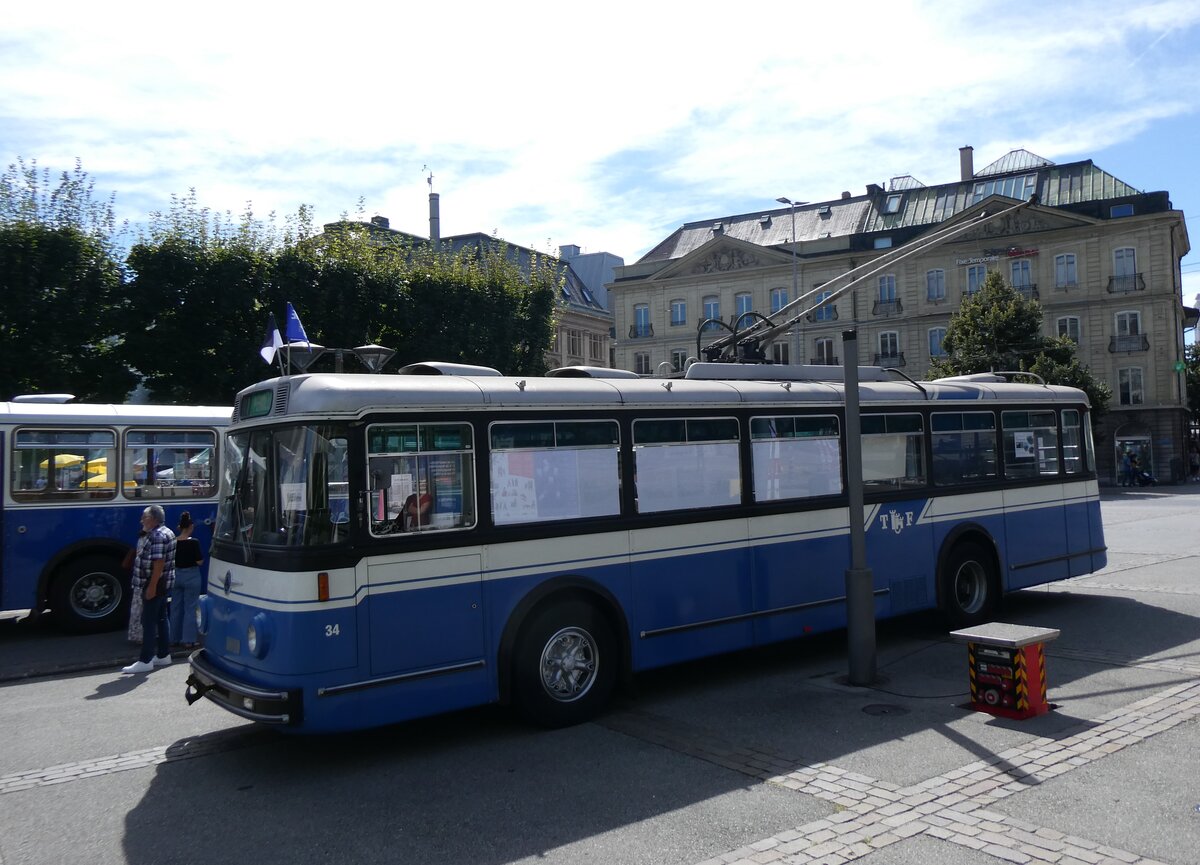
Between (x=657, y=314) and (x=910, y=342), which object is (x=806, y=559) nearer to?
(x=910, y=342)

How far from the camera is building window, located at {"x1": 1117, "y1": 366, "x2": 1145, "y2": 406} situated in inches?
2297

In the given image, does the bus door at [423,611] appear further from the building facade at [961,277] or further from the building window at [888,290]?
the building window at [888,290]

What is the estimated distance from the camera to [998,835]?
18.0 ft

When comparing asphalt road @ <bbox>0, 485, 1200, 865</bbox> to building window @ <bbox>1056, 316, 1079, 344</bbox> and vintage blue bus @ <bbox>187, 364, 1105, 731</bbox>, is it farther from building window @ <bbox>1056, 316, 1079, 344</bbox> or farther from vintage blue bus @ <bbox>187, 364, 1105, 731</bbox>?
building window @ <bbox>1056, 316, 1079, 344</bbox>

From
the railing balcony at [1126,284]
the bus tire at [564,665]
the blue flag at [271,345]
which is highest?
the railing balcony at [1126,284]

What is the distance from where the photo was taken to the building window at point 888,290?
6550cm

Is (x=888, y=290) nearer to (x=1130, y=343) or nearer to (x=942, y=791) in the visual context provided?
(x=1130, y=343)

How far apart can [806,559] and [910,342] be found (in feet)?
191


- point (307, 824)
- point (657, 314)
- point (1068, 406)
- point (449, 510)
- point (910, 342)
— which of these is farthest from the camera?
point (657, 314)

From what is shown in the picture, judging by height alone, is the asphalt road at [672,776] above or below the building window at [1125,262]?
below

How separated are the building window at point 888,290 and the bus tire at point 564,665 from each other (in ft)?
201

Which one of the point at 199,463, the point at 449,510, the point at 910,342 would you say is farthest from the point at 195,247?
the point at 910,342

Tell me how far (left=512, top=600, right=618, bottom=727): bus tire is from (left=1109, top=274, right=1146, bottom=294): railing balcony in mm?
59754

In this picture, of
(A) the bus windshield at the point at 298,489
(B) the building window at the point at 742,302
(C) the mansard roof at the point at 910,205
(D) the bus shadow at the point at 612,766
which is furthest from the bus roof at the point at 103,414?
(B) the building window at the point at 742,302
